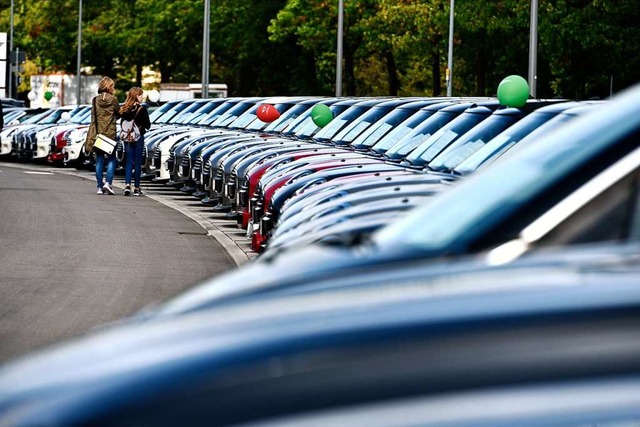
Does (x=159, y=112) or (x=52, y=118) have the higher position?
(x=159, y=112)

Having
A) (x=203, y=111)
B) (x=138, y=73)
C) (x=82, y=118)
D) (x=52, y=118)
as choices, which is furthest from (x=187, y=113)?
(x=138, y=73)

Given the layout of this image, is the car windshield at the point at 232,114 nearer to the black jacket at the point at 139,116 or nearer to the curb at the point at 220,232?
the curb at the point at 220,232

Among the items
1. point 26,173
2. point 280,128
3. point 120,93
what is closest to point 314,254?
point 280,128

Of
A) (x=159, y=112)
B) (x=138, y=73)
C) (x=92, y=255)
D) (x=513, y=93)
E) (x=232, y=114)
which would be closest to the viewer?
(x=513, y=93)

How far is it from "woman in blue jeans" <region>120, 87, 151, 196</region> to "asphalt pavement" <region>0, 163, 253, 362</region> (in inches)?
18.7

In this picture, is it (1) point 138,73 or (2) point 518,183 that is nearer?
(2) point 518,183

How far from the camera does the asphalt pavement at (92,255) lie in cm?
988

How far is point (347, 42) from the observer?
67.4 m

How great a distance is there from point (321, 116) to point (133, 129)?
213 inches

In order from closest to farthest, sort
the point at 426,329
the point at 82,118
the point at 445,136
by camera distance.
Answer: the point at 426,329, the point at 445,136, the point at 82,118

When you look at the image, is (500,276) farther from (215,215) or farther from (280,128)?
(280,128)

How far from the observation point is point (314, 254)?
3.06 m

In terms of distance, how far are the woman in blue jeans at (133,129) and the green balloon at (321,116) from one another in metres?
5.05

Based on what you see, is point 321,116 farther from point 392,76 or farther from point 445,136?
point 392,76
